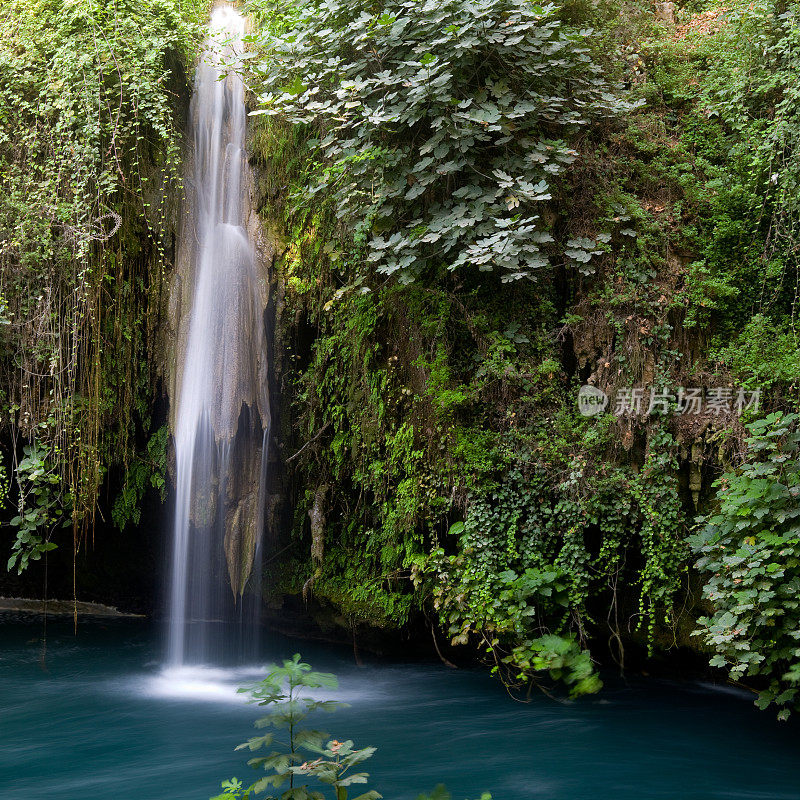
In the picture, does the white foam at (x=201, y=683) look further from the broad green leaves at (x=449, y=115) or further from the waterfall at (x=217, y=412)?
the broad green leaves at (x=449, y=115)

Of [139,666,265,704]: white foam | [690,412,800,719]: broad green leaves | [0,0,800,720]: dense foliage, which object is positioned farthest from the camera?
[139,666,265,704]: white foam

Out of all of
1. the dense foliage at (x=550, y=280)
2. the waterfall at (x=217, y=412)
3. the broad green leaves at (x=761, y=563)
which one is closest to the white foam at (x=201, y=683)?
the waterfall at (x=217, y=412)

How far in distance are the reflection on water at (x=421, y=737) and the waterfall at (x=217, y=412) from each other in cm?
64

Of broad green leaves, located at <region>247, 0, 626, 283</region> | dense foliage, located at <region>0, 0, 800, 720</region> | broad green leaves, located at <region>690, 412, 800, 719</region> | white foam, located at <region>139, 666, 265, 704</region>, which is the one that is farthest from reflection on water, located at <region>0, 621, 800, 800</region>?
Answer: broad green leaves, located at <region>247, 0, 626, 283</region>

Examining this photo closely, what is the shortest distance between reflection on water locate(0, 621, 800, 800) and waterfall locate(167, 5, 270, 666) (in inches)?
25.3

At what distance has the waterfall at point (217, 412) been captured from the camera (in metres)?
6.62

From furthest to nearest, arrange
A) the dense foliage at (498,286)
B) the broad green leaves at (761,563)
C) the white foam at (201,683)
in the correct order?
the white foam at (201,683) → the dense foliage at (498,286) → the broad green leaves at (761,563)

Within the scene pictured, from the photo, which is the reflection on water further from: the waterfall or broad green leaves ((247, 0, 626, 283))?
broad green leaves ((247, 0, 626, 283))

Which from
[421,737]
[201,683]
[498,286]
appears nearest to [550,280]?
[498,286]

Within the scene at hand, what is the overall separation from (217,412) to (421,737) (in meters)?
3.29

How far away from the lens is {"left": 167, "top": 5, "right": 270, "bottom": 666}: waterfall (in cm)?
662

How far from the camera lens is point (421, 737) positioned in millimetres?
4953

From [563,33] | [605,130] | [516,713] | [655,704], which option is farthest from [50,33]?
[655,704]

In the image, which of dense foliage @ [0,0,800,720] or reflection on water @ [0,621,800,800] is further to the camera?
dense foliage @ [0,0,800,720]
